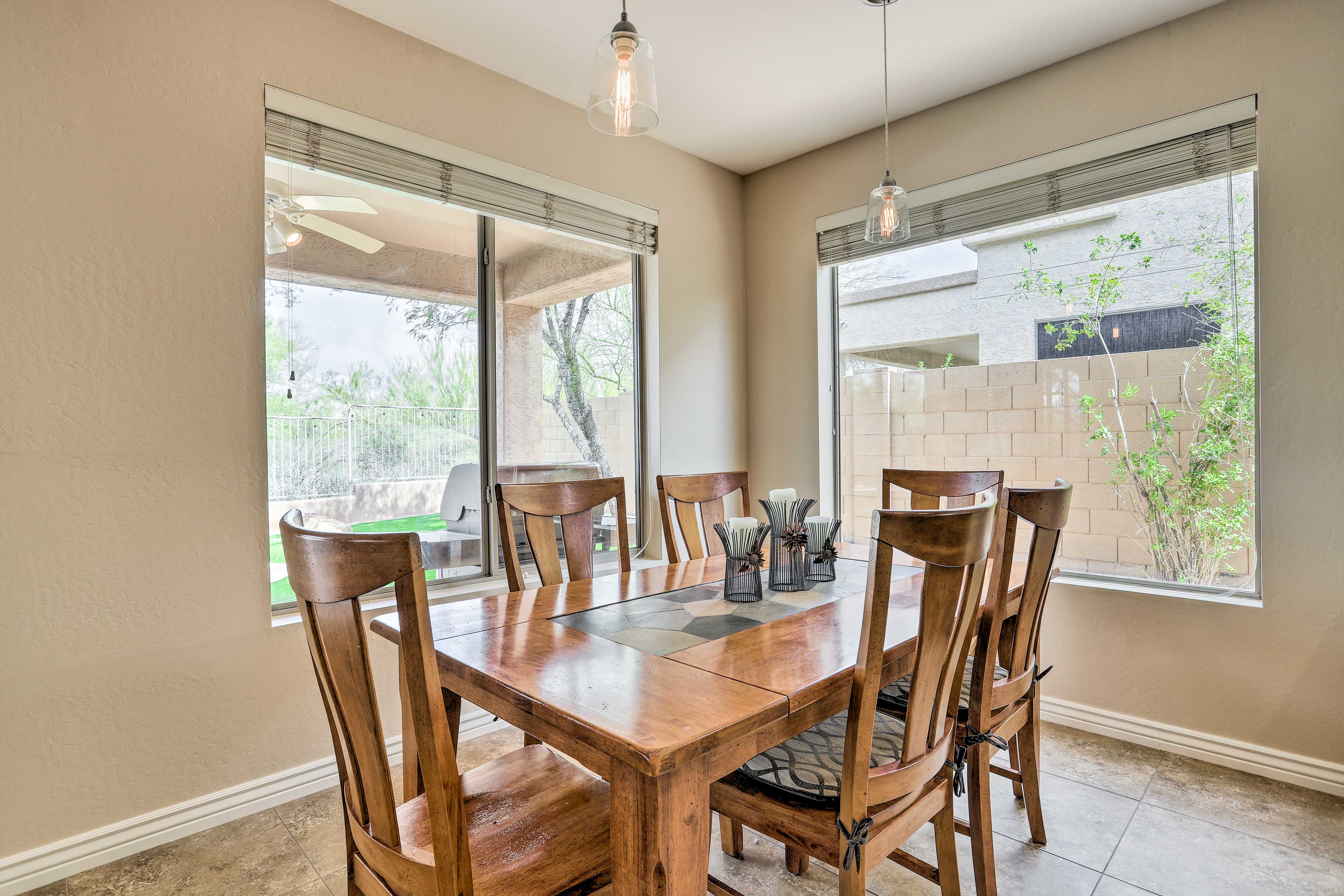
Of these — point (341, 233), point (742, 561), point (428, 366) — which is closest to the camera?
point (742, 561)

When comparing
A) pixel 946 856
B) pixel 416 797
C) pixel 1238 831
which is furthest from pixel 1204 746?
pixel 416 797

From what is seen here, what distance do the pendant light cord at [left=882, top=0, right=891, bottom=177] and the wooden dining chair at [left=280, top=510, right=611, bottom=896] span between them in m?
2.00

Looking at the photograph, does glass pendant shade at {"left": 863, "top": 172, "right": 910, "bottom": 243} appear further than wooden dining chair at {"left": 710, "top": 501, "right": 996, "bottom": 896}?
Yes

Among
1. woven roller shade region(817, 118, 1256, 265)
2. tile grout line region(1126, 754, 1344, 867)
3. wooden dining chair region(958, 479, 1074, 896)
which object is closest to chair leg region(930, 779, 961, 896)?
wooden dining chair region(958, 479, 1074, 896)

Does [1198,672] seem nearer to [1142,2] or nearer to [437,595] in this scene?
[1142,2]

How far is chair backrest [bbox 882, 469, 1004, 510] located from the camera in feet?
7.93

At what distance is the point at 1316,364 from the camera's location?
2207 mm

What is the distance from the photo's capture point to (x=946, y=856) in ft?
4.55

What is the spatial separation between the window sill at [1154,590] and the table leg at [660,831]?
1953mm

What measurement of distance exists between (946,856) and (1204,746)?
1676mm

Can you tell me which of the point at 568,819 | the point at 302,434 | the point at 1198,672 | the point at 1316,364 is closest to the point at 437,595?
the point at 302,434

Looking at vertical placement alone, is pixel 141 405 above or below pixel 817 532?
above

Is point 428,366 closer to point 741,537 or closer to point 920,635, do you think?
point 741,537

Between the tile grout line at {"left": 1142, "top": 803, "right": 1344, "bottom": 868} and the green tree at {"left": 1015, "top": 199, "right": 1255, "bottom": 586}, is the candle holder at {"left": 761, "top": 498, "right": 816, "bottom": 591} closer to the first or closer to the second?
the tile grout line at {"left": 1142, "top": 803, "right": 1344, "bottom": 868}
